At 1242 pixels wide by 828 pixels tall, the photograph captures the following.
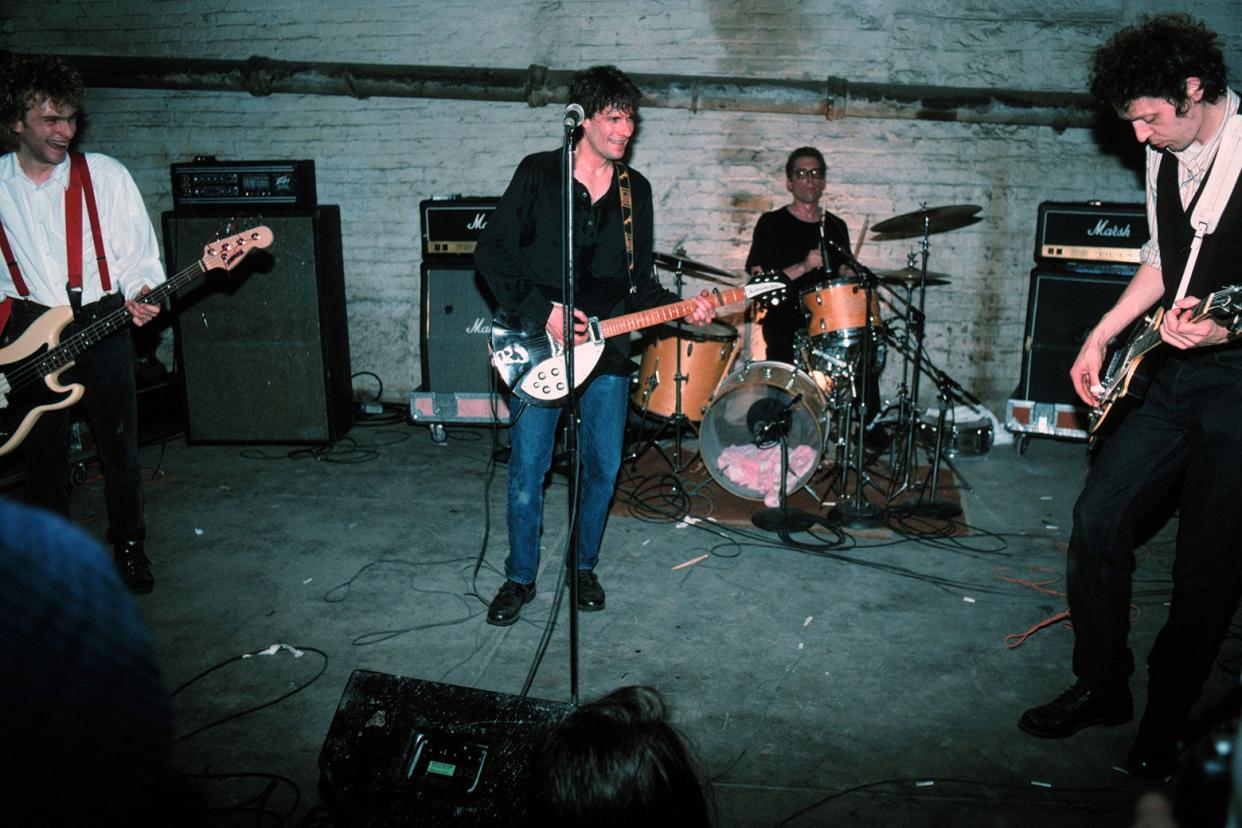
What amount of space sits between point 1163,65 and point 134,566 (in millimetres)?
4229

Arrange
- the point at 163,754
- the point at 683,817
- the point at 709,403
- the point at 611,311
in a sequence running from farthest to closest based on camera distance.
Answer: the point at 709,403
the point at 611,311
the point at 683,817
the point at 163,754

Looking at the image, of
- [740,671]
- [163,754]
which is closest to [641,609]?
[740,671]

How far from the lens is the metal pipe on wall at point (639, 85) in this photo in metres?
6.33

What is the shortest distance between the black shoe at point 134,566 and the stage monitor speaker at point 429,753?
85.0 inches

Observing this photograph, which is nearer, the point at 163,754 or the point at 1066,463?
the point at 163,754

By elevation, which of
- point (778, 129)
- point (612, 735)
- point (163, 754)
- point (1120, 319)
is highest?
point (778, 129)

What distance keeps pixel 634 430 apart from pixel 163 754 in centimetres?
553

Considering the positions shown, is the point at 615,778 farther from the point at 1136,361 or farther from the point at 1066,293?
the point at 1066,293

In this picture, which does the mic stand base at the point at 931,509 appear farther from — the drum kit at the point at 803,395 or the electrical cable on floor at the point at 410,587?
the electrical cable on floor at the point at 410,587

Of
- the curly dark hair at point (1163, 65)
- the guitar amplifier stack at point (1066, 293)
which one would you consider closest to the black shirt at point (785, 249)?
the guitar amplifier stack at point (1066, 293)

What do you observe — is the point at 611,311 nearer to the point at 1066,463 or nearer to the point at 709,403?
the point at 709,403

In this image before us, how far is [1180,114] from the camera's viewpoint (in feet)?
7.85

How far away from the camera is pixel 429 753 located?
1981 mm

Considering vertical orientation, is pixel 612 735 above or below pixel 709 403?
above
